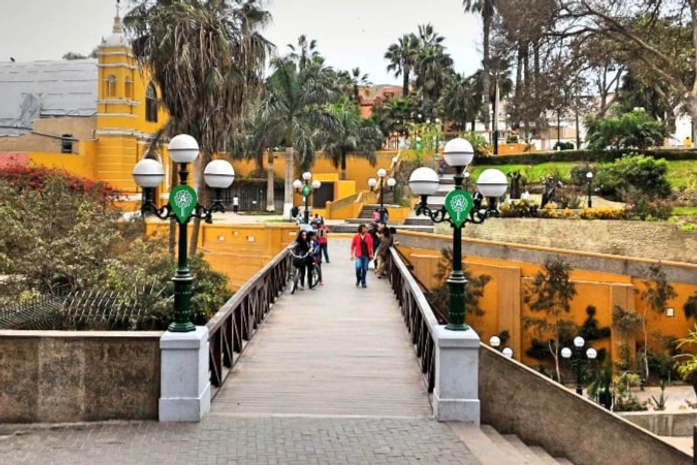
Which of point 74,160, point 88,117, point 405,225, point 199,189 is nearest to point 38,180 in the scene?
point 199,189

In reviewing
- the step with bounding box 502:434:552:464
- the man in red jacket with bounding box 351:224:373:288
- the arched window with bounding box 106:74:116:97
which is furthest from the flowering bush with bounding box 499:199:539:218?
the arched window with bounding box 106:74:116:97

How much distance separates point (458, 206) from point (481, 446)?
10.2 feet

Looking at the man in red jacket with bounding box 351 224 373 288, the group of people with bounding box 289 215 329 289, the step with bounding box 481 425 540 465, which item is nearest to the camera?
the step with bounding box 481 425 540 465

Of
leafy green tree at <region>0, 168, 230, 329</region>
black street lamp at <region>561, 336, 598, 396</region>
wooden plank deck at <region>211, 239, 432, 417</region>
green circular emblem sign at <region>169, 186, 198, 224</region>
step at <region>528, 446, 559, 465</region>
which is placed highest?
A: green circular emblem sign at <region>169, 186, 198, 224</region>

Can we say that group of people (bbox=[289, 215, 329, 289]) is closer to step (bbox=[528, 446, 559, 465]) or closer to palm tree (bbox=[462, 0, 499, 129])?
step (bbox=[528, 446, 559, 465])

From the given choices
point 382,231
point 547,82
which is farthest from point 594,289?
point 547,82

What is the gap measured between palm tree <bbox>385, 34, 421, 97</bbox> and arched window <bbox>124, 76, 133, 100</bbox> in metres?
32.0

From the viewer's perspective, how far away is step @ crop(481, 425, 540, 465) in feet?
23.4

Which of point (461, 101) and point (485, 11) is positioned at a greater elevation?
point (485, 11)

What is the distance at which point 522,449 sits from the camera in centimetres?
808

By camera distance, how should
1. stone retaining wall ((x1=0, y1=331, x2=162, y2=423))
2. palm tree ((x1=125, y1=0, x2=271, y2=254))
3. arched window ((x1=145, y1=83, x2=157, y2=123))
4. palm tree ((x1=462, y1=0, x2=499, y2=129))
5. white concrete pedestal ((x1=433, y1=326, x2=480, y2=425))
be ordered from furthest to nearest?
palm tree ((x1=462, y1=0, x2=499, y2=129)) < arched window ((x1=145, y1=83, x2=157, y2=123)) < palm tree ((x1=125, y1=0, x2=271, y2=254)) < white concrete pedestal ((x1=433, y1=326, x2=480, y2=425)) < stone retaining wall ((x1=0, y1=331, x2=162, y2=423))

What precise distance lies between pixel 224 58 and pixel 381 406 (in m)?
16.0

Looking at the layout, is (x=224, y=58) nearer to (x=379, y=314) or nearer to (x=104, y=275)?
(x=104, y=275)

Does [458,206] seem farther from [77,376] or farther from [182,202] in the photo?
[77,376]
